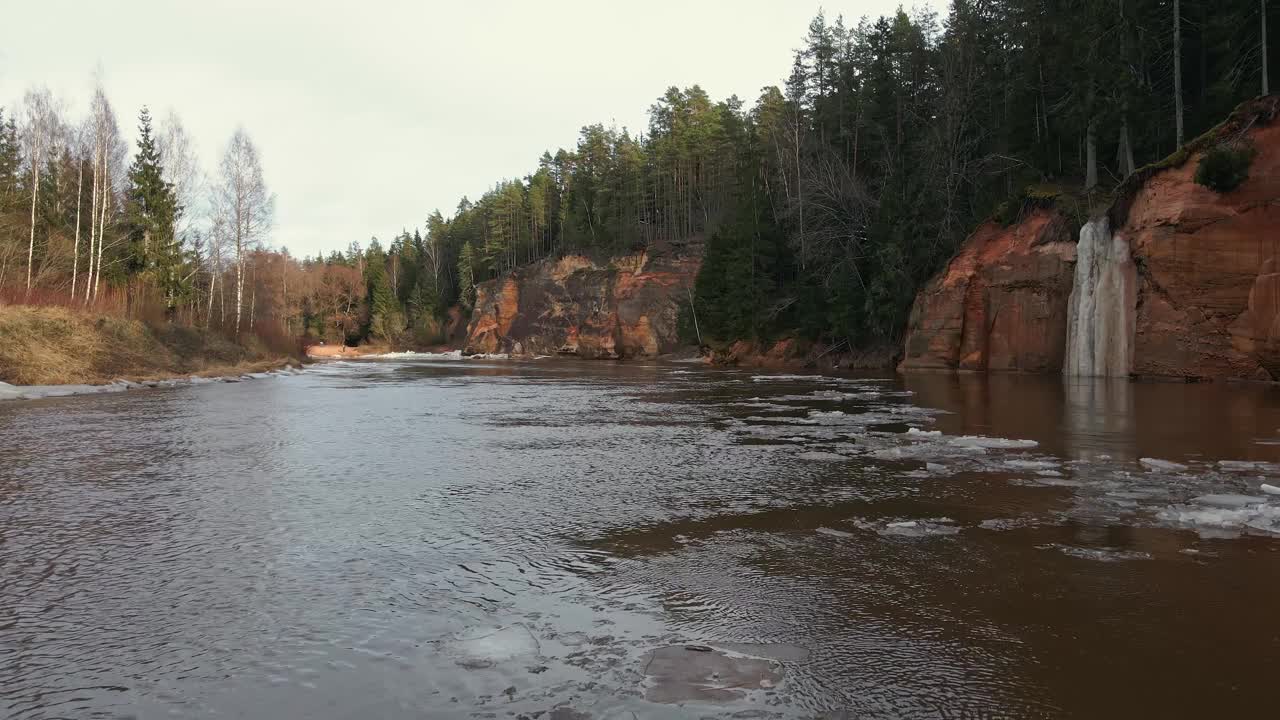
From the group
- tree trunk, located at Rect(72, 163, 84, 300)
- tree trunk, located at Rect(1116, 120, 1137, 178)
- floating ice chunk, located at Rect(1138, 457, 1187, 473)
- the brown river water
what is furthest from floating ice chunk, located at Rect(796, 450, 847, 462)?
tree trunk, located at Rect(72, 163, 84, 300)

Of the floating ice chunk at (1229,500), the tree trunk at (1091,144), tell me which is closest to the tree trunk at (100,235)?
the floating ice chunk at (1229,500)

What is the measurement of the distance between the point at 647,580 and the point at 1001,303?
34.0 metres

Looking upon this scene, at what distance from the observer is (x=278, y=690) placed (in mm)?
3305

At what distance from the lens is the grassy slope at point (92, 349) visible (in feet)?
79.8

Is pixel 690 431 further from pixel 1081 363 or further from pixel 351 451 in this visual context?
pixel 1081 363

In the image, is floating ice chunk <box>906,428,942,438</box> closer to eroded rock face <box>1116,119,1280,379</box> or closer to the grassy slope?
eroded rock face <box>1116,119,1280,379</box>

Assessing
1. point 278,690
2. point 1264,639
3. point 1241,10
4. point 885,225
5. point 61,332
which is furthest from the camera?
point 885,225

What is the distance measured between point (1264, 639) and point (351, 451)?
11.2 metres

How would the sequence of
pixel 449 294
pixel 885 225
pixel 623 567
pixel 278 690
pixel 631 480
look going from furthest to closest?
pixel 449 294, pixel 885 225, pixel 631 480, pixel 623 567, pixel 278 690

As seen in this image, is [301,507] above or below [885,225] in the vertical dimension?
below

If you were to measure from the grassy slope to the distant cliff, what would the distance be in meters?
37.3

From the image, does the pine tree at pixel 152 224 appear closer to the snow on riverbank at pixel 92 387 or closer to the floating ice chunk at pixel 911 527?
the snow on riverbank at pixel 92 387

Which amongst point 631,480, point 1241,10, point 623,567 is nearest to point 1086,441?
point 631,480

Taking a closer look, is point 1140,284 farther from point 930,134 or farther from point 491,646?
point 491,646
